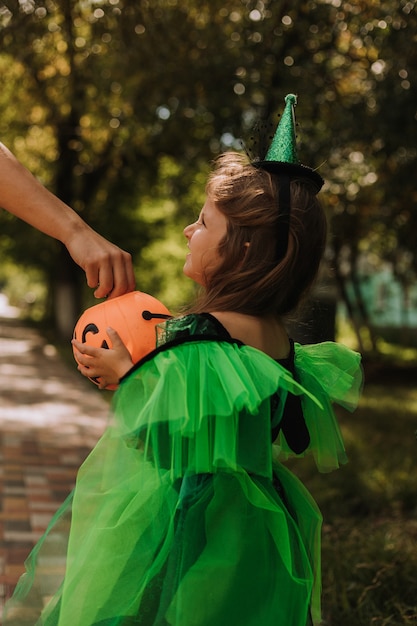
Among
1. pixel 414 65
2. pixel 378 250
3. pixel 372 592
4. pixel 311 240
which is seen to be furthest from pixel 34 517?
pixel 378 250

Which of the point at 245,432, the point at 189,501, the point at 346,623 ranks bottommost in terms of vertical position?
the point at 346,623

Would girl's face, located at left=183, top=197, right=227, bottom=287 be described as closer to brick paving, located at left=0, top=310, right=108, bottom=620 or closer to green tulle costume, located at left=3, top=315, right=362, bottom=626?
green tulle costume, located at left=3, top=315, right=362, bottom=626

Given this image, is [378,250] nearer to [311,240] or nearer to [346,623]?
[346,623]

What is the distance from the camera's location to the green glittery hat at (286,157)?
2332 millimetres

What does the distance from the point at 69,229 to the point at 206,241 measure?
0.52 m

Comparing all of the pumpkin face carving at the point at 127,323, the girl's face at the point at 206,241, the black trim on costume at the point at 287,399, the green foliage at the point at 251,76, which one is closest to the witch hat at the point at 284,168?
the girl's face at the point at 206,241

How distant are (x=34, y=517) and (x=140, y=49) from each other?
3928mm

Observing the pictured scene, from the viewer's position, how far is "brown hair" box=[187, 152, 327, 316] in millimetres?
2246

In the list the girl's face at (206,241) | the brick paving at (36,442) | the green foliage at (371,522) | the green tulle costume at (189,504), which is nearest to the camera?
the green tulle costume at (189,504)

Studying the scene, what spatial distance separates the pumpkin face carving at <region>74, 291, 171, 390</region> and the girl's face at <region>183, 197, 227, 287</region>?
0.54ft

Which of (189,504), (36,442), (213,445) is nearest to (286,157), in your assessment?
(213,445)

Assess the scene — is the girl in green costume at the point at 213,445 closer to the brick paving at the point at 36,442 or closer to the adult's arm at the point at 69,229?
the adult's arm at the point at 69,229

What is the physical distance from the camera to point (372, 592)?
370 centimetres

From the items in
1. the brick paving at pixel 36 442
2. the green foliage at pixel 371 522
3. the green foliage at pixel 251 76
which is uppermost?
the green foliage at pixel 251 76
